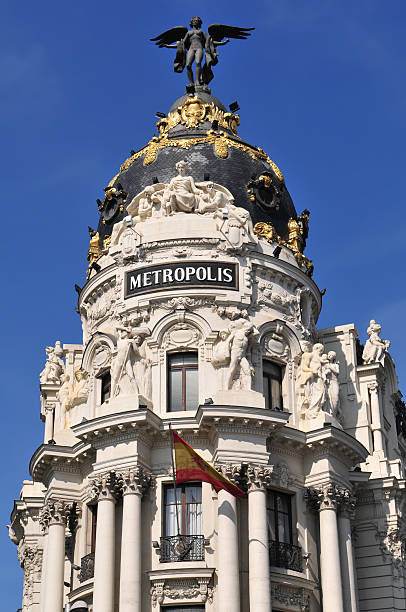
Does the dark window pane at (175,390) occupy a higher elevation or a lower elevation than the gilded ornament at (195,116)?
lower

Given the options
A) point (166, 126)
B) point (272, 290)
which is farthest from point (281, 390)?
point (166, 126)

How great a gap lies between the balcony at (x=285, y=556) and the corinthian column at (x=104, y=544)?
534 cm

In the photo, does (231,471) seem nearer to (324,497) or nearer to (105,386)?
(324,497)

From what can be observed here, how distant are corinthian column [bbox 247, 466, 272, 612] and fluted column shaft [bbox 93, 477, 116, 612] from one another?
14.9 feet

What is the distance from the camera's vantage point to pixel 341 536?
132 feet

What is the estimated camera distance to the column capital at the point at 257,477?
3803 cm

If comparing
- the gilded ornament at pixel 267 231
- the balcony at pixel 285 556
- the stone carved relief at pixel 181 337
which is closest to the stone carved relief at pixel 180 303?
the stone carved relief at pixel 181 337

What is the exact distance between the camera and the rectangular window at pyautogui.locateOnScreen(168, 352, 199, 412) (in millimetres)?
40594

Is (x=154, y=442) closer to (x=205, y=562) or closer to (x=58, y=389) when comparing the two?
(x=205, y=562)

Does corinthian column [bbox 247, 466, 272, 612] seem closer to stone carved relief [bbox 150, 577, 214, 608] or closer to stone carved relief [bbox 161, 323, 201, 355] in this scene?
stone carved relief [bbox 150, 577, 214, 608]

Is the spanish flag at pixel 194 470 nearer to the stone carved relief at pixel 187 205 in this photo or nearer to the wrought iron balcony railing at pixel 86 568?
the wrought iron balcony railing at pixel 86 568

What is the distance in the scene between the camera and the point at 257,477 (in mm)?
38062

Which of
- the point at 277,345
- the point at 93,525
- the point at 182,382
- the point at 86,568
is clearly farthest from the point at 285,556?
the point at 277,345

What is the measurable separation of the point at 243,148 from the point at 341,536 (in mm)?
16458
